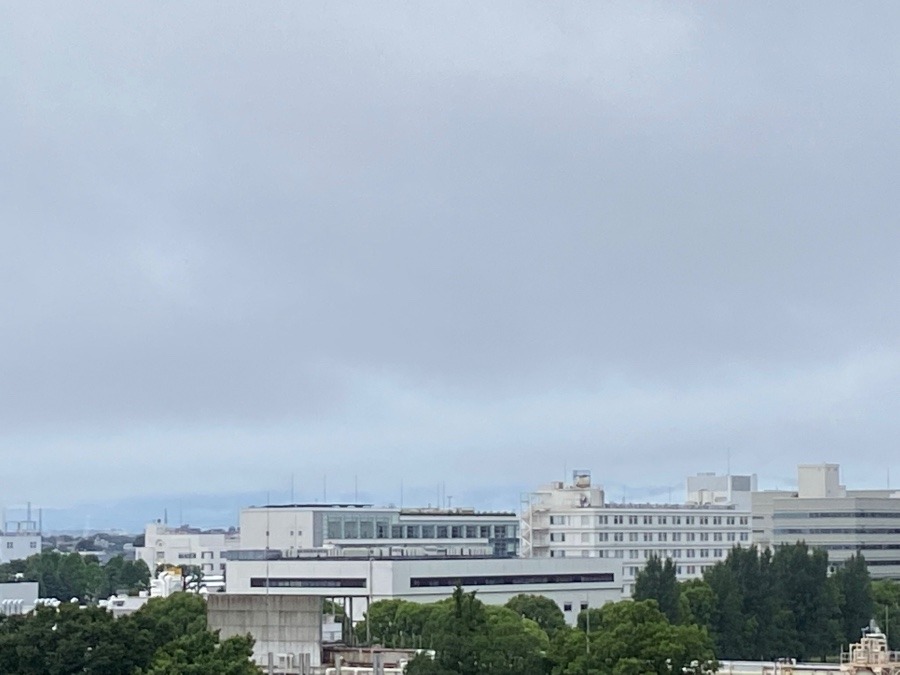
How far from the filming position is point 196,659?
62.1 metres

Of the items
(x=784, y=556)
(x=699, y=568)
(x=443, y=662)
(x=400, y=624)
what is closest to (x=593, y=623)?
(x=400, y=624)

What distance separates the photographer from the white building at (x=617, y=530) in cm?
16862

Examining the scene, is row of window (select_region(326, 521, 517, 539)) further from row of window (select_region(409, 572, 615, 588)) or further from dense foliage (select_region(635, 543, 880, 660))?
dense foliage (select_region(635, 543, 880, 660))

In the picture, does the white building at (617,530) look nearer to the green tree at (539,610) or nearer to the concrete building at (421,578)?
the concrete building at (421,578)

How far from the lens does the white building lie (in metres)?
169

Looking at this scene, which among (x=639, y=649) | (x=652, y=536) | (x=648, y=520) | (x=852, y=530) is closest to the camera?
(x=639, y=649)

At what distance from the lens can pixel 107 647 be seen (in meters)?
64.6

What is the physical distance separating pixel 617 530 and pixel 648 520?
481cm

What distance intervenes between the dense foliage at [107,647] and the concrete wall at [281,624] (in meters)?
2.26

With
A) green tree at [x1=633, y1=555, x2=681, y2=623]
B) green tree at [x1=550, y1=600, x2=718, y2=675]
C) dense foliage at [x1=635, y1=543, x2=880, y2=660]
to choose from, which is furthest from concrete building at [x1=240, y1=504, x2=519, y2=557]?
green tree at [x1=550, y1=600, x2=718, y2=675]

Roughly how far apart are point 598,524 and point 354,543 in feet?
75.5

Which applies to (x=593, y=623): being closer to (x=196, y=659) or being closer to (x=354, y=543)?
(x=196, y=659)

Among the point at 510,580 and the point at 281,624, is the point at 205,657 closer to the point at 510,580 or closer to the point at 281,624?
the point at 281,624

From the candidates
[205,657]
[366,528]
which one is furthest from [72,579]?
[205,657]
